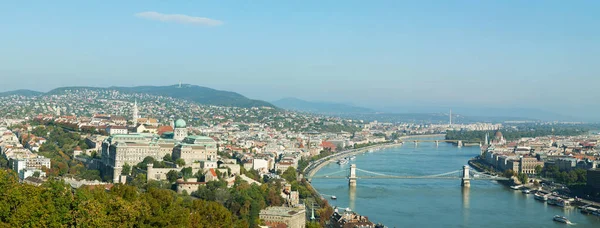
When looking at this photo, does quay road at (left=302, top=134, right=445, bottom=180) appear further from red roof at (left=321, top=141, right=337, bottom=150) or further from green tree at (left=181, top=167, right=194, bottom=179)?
green tree at (left=181, top=167, right=194, bottom=179)

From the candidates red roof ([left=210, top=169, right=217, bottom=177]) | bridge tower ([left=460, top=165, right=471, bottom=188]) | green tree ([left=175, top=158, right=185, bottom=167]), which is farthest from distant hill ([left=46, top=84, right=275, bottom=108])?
red roof ([left=210, top=169, right=217, bottom=177])

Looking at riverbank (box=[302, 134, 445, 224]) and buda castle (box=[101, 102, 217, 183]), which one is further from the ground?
buda castle (box=[101, 102, 217, 183])

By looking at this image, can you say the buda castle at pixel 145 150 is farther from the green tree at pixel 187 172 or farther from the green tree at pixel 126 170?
the green tree at pixel 187 172

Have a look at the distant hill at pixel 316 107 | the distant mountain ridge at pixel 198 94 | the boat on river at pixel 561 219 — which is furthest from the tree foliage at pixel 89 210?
the distant hill at pixel 316 107

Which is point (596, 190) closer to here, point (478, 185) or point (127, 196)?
point (478, 185)

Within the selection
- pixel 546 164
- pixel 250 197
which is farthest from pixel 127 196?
pixel 546 164

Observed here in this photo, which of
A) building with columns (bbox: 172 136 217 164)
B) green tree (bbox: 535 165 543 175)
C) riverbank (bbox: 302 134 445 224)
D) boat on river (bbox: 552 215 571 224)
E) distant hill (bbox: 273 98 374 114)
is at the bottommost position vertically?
boat on river (bbox: 552 215 571 224)

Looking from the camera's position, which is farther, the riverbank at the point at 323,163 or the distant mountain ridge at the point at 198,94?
the distant mountain ridge at the point at 198,94
